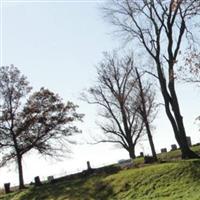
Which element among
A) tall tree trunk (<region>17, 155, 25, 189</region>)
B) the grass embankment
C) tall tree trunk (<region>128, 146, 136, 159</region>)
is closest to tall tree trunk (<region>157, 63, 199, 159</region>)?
the grass embankment

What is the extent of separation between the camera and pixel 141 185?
3162 cm

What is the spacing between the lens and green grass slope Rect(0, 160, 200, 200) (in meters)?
28.7

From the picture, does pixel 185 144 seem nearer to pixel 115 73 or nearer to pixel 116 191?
pixel 116 191

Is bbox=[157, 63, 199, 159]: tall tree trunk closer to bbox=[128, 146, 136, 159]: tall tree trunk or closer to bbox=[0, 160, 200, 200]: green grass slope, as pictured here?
bbox=[0, 160, 200, 200]: green grass slope

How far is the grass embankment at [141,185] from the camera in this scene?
28688mm

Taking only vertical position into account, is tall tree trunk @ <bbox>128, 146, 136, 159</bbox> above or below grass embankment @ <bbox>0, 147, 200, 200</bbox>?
above

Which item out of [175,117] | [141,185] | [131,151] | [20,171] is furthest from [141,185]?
[131,151]

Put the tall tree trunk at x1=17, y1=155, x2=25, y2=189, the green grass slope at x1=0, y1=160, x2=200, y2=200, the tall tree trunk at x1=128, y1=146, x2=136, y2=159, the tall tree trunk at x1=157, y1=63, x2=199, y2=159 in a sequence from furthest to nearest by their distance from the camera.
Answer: the tall tree trunk at x1=128, y1=146, x2=136, y2=159
the tall tree trunk at x1=17, y1=155, x2=25, y2=189
the tall tree trunk at x1=157, y1=63, x2=199, y2=159
the green grass slope at x1=0, y1=160, x2=200, y2=200

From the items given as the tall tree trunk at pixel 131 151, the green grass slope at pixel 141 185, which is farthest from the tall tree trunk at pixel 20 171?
the tall tree trunk at pixel 131 151

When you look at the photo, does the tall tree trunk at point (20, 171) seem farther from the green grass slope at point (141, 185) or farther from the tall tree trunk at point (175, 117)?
the tall tree trunk at point (175, 117)

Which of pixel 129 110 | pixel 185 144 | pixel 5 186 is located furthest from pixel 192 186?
pixel 129 110

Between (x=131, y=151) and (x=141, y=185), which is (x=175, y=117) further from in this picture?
(x=131, y=151)

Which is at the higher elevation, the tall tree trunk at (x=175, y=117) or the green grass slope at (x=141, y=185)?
the tall tree trunk at (x=175, y=117)

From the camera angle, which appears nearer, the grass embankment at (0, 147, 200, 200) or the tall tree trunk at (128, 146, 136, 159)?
the grass embankment at (0, 147, 200, 200)
